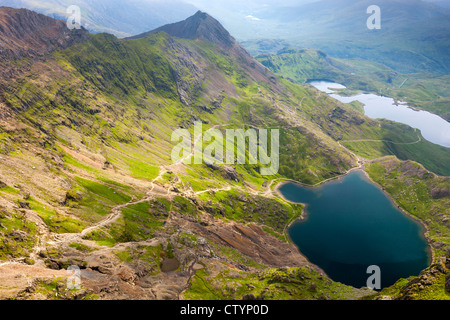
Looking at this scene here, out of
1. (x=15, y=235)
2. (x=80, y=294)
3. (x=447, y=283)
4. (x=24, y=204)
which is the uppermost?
(x=24, y=204)

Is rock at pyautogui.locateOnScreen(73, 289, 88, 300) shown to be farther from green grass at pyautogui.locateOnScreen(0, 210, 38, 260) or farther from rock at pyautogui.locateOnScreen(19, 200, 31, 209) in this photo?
rock at pyautogui.locateOnScreen(19, 200, 31, 209)

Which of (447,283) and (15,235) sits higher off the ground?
(15,235)

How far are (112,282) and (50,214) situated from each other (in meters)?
49.7

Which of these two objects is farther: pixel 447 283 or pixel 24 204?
pixel 24 204

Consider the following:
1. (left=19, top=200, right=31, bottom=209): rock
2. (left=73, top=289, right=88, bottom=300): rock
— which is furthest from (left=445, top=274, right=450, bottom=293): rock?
(left=19, top=200, right=31, bottom=209): rock

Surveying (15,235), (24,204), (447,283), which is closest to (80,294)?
(15,235)

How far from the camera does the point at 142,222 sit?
5763 inches

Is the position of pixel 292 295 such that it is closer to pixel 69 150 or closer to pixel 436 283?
pixel 436 283

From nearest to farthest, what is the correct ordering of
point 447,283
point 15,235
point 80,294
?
point 447,283, point 80,294, point 15,235

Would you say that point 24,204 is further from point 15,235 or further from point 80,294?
point 80,294

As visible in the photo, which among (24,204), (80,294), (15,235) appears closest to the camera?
(80,294)

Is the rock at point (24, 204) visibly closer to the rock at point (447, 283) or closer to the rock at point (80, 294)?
the rock at point (80, 294)
